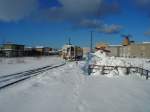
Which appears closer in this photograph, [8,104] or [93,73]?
[8,104]

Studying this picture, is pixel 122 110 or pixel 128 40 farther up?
pixel 128 40

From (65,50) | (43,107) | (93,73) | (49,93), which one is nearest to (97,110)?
(43,107)

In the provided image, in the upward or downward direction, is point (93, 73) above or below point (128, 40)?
below

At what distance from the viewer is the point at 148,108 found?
9.67m

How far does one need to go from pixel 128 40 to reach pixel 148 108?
10990cm

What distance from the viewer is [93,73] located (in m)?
23.7

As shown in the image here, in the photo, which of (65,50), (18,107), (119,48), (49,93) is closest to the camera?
(18,107)

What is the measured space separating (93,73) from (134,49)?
7446cm

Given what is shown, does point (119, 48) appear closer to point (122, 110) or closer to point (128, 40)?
point (128, 40)

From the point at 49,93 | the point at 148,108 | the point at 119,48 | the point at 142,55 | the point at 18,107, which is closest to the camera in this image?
the point at 18,107

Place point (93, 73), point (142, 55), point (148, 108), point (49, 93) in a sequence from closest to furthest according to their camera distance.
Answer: point (148, 108) → point (49, 93) → point (93, 73) → point (142, 55)

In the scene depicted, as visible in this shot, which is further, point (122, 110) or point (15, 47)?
point (15, 47)

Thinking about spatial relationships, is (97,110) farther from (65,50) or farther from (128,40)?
(128,40)

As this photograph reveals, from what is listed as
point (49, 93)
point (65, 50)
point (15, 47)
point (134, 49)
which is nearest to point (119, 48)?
point (134, 49)
